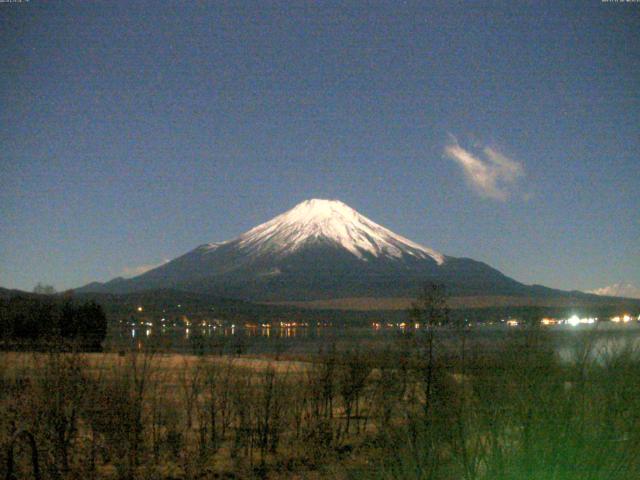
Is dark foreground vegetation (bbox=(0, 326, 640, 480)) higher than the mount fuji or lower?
lower

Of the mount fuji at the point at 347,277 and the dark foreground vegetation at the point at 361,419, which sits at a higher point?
the mount fuji at the point at 347,277

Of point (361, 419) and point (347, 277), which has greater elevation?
point (347, 277)

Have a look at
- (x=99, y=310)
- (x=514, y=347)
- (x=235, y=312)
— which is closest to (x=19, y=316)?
(x=99, y=310)

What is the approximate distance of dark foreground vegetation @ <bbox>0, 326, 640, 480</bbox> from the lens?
12.3 ft

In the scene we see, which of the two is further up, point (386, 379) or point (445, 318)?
point (445, 318)

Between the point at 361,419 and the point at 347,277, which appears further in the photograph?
the point at 347,277

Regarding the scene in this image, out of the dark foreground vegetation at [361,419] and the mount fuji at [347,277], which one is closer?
the dark foreground vegetation at [361,419]

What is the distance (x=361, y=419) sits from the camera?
15352mm

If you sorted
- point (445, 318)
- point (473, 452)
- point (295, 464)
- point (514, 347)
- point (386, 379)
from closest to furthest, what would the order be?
point (473, 452), point (514, 347), point (295, 464), point (386, 379), point (445, 318)

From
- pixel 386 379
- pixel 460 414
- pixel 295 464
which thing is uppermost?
pixel 460 414

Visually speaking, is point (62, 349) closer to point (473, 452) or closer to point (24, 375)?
point (24, 375)

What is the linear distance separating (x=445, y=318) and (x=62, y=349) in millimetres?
7762

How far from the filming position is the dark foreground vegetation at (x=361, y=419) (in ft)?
12.3

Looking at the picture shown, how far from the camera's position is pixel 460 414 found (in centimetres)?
427
